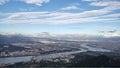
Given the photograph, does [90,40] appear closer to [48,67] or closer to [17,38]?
[17,38]

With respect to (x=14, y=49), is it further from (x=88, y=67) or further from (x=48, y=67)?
(x=88, y=67)

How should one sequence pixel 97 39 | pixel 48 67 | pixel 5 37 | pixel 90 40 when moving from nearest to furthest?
pixel 48 67 → pixel 5 37 → pixel 97 39 → pixel 90 40

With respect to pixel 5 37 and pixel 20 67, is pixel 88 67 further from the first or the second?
pixel 5 37

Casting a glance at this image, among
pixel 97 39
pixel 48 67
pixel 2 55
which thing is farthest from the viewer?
pixel 97 39

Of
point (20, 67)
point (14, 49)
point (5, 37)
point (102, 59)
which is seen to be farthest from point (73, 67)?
point (5, 37)

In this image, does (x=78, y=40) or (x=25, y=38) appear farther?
(x=78, y=40)

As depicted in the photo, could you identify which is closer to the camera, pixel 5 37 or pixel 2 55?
pixel 2 55

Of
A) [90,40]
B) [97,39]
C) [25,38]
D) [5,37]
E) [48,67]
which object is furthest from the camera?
[90,40]

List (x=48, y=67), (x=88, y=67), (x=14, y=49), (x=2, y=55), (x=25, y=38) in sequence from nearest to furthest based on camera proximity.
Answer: (x=88, y=67), (x=48, y=67), (x=2, y=55), (x=14, y=49), (x=25, y=38)

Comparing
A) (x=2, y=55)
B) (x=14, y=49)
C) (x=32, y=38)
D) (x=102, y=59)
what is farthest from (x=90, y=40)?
(x=102, y=59)
